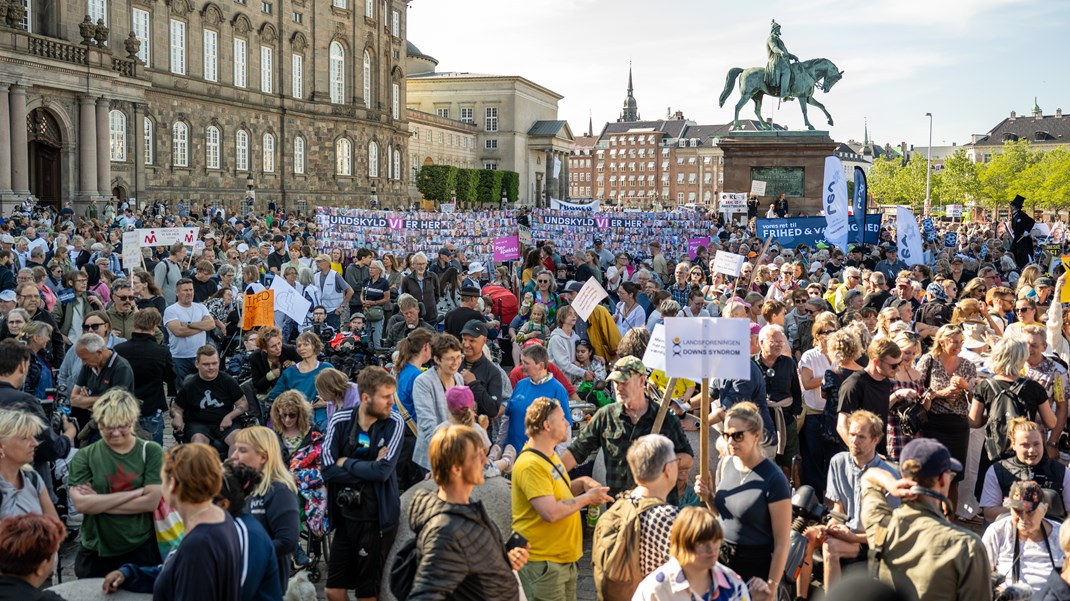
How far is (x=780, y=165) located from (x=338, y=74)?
3746 centimetres

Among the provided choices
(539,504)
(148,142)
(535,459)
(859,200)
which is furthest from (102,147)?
(539,504)

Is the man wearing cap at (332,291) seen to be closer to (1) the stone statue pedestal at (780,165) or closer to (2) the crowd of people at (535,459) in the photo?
(2) the crowd of people at (535,459)

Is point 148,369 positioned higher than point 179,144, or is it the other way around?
point 179,144

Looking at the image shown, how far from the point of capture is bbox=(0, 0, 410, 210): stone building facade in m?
39.8

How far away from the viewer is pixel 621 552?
5043mm

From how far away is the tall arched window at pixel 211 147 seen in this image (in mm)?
51906

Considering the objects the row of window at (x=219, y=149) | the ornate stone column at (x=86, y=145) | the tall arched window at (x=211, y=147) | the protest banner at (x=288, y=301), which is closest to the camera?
the protest banner at (x=288, y=301)

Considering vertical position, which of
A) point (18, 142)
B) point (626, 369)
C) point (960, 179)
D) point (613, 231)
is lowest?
point (626, 369)

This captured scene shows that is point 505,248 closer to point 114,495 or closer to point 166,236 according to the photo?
point 166,236

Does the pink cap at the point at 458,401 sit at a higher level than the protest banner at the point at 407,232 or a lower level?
lower

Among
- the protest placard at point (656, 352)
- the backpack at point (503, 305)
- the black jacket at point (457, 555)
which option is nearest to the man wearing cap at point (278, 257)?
the backpack at point (503, 305)

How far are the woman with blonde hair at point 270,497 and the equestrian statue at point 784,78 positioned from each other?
3119 centimetres

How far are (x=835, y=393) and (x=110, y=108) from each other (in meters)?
41.4

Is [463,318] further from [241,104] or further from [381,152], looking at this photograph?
[381,152]
